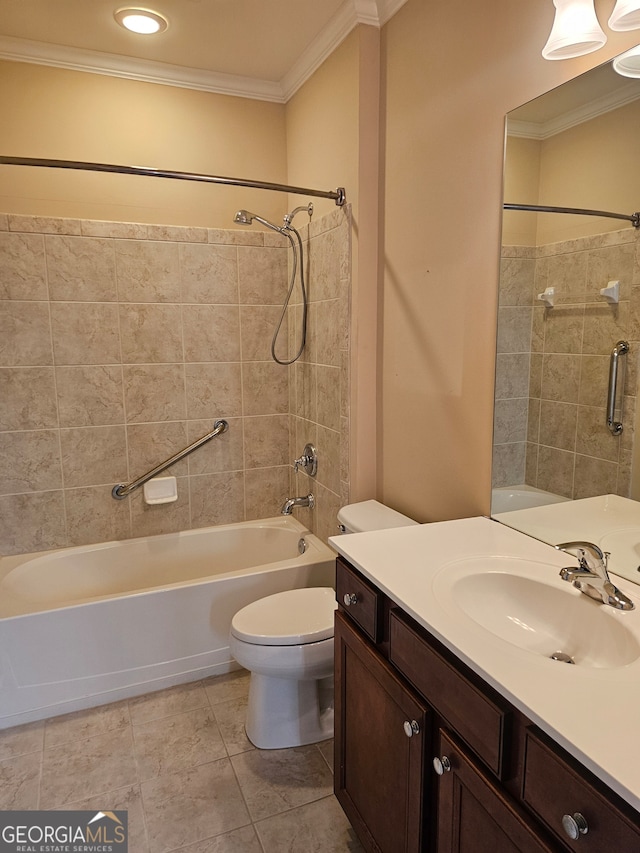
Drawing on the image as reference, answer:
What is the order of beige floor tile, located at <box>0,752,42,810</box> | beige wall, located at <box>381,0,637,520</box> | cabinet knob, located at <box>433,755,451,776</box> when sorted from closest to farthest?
1. cabinet knob, located at <box>433,755,451,776</box>
2. beige wall, located at <box>381,0,637,520</box>
3. beige floor tile, located at <box>0,752,42,810</box>

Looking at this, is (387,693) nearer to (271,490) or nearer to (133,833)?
(133,833)

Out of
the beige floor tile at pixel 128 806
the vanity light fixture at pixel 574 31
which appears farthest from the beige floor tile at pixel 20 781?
the vanity light fixture at pixel 574 31

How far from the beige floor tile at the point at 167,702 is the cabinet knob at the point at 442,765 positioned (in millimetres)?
1444

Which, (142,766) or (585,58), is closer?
(585,58)

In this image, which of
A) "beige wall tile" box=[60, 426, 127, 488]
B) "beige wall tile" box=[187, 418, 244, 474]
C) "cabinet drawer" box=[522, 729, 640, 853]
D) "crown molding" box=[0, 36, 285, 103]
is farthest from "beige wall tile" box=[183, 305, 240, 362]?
"cabinet drawer" box=[522, 729, 640, 853]

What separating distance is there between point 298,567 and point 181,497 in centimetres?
82

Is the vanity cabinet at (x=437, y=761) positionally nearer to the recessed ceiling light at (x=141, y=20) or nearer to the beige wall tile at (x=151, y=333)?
the beige wall tile at (x=151, y=333)

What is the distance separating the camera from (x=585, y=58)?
132 centimetres

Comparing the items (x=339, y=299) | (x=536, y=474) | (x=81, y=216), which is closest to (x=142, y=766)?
(x=536, y=474)

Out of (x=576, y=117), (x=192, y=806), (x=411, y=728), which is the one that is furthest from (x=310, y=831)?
(x=576, y=117)

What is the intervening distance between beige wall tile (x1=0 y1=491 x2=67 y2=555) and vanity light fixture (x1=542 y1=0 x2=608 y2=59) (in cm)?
262

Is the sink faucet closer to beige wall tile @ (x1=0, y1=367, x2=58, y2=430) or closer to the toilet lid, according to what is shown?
the toilet lid

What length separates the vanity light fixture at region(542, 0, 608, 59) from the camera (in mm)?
1242

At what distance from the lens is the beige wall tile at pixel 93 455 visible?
274 cm
